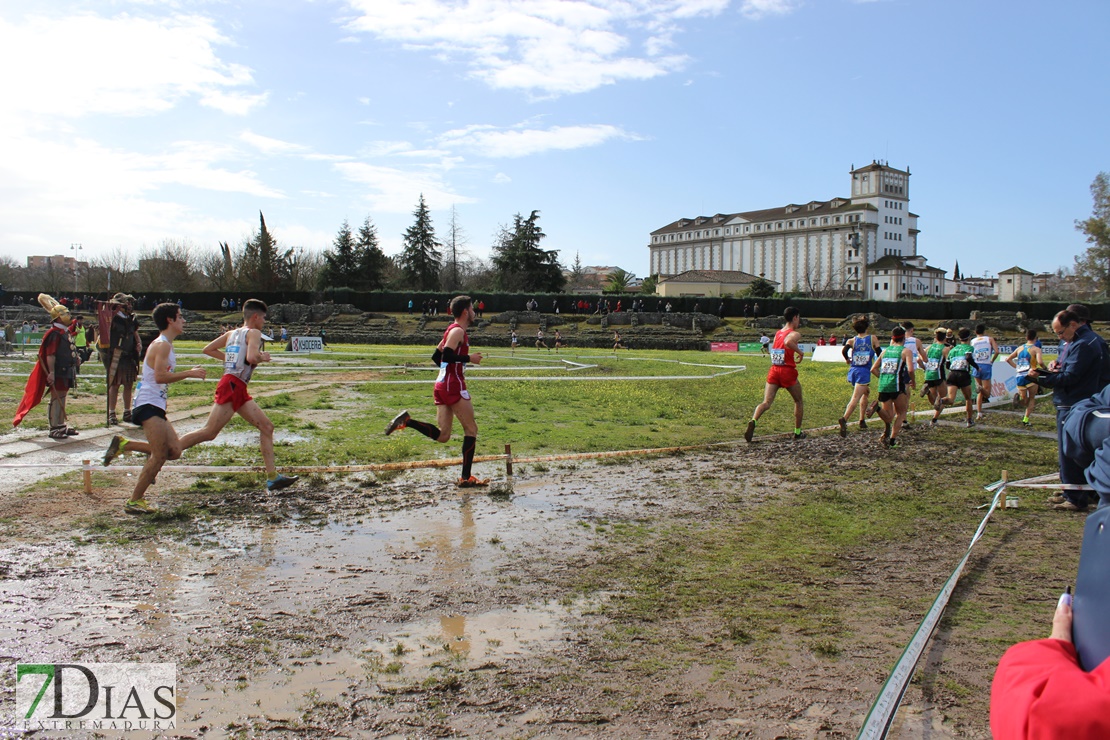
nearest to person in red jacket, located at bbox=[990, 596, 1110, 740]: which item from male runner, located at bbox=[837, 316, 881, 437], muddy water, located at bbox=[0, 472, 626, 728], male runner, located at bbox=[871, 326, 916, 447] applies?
muddy water, located at bbox=[0, 472, 626, 728]

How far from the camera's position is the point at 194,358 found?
27.6 m

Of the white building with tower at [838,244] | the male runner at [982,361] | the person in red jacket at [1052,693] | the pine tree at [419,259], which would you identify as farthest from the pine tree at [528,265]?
the person in red jacket at [1052,693]

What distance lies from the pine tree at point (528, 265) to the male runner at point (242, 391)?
260 ft

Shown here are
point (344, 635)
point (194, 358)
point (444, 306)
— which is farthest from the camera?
point (444, 306)

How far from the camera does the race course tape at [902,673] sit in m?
2.76

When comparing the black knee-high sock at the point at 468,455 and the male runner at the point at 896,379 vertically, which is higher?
the male runner at the point at 896,379

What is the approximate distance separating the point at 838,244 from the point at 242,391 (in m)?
138

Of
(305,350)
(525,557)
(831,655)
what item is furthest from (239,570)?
(305,350)

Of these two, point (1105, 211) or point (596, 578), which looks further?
point (1105, 211)

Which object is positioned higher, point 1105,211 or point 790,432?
point 1105,211

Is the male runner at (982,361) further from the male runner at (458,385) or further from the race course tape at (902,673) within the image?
the male runner at (458,385)

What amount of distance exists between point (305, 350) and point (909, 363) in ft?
96.6

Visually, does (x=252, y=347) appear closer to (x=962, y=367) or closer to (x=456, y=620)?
(x=456, y=620)

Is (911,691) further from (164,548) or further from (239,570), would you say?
(164,548)
